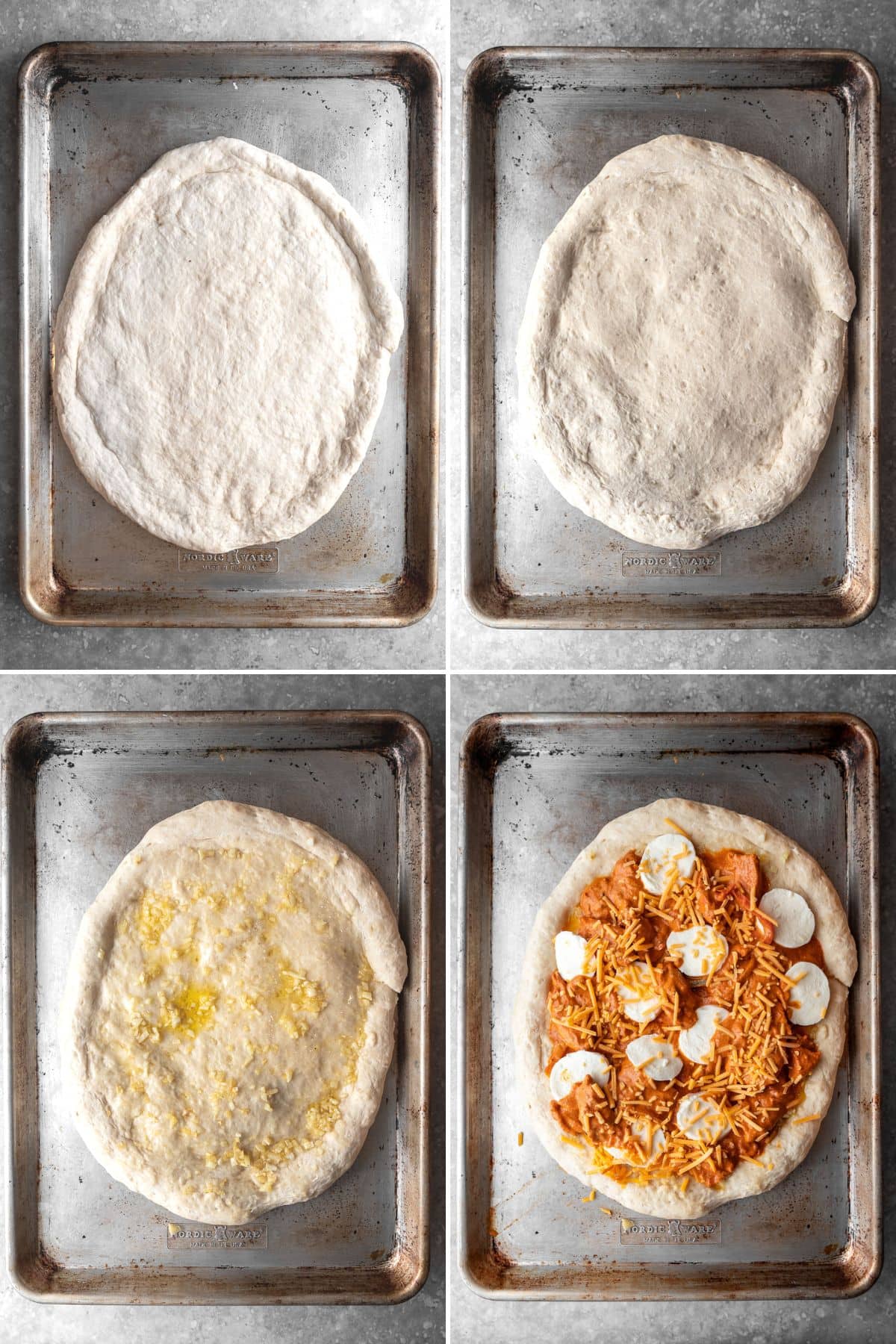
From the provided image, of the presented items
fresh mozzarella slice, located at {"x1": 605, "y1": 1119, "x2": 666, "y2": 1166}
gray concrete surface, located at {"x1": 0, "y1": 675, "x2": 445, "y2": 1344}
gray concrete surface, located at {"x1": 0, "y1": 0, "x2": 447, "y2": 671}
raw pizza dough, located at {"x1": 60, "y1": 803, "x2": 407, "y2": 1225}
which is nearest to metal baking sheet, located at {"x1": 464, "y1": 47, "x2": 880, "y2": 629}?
gray concrete surface, located at {"x1": 0, "y1": 0, "x2": 447, "y2": 671}

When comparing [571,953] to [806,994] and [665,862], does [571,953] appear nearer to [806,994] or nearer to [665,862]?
[665,862]

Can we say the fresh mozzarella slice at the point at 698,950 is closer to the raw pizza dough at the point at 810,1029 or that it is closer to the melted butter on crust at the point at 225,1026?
the raw pizza dough at the point at 810,1029

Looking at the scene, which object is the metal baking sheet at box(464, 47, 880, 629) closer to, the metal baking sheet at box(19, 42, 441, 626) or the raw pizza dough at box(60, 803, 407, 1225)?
the metal baking sheet at box(19, 42, 441, 626)

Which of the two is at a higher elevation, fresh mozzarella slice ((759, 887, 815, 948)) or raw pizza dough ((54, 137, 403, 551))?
raw pizza dough ((54, 137, 403, 551))

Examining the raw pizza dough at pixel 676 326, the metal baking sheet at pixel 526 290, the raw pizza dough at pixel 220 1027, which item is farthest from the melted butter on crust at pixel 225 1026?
the raw pizza dough at pixel 676 326

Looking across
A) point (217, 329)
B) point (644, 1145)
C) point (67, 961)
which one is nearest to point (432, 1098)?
point (644, 1145)

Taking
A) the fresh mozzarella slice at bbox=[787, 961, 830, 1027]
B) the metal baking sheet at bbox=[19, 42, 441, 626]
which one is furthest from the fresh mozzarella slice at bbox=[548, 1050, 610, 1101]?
the metal baking sheet at bbox=[19, 42, 441, 626]

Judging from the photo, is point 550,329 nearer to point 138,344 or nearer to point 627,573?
point 627,573
